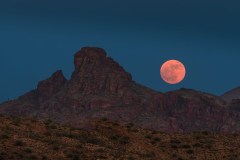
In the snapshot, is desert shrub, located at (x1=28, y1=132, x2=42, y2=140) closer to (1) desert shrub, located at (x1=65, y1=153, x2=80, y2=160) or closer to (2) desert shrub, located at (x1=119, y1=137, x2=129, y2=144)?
(1) desert shrub, located at (x1=65, y1=153, x2=80, y2=160)

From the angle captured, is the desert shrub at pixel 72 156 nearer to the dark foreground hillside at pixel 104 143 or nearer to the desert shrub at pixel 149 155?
the dark foreground hillside at pixel 104 143

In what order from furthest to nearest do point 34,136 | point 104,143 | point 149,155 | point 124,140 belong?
point 124,140
point 104,143
point 34,136
point 149,155

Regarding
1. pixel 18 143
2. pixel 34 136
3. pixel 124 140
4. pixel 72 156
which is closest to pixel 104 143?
pixel 124 140

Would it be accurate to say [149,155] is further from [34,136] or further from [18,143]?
[18,143]

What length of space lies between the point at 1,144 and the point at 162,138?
59.0ft

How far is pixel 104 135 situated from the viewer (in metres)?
42.7

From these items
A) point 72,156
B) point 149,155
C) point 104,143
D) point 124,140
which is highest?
point 124,140

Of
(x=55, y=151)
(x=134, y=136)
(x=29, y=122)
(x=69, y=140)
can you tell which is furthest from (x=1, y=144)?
(x=134, y=136)

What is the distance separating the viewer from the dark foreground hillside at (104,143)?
32.1 meters

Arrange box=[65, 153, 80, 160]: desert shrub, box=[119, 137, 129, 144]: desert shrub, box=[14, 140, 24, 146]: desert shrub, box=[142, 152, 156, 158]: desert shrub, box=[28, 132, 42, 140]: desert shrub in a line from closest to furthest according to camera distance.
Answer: box=[65, 153, 80, 160]: desert shrub, box=[14, 140, 24, 146]: desert shrub, box=[142, 152, 156, 158]: desert shrub, box=[28, 132, 42, 140]: desert shrub, box=[119, 137, 129, 144]: desert shrub

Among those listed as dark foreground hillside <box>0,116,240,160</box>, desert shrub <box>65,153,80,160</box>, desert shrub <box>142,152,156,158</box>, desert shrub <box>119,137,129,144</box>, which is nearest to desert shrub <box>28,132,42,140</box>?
dark foreground hillside <box>0,116,240,160</box>

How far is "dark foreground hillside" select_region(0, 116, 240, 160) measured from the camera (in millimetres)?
32125

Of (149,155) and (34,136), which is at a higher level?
(34,136)

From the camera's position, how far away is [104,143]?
127ft
